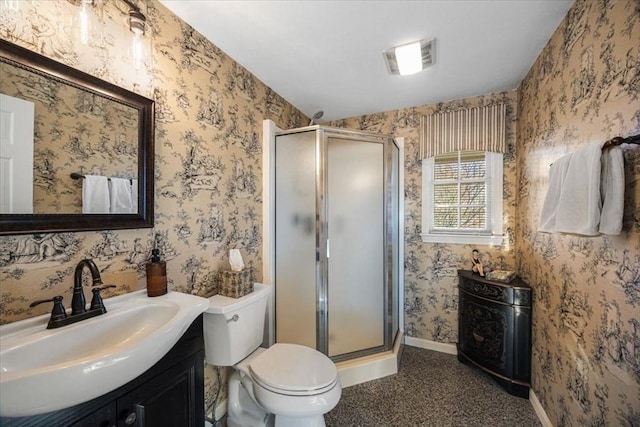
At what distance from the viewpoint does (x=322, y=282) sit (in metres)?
2.00

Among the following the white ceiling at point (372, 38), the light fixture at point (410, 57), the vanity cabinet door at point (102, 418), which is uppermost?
the white ceiling at point (372, 38)

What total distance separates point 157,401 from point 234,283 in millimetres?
643

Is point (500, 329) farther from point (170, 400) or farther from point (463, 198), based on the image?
point (170, 400)

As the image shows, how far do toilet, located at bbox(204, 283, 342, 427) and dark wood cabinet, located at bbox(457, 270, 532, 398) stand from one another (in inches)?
53.3

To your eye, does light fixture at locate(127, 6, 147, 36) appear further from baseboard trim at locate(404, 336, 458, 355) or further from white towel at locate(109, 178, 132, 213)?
baseboard trim at locate(404, 336, 458, 355)

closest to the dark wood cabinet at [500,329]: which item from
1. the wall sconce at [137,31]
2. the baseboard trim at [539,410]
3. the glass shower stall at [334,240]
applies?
the baseboard trim at [539,410]

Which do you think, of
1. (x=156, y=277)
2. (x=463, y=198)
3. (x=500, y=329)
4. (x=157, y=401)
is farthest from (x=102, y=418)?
(x=463, y=198)

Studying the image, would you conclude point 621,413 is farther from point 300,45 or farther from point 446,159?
point 300,45

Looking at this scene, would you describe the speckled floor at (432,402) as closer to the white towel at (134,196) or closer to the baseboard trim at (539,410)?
the baseboard trim at (539,410)

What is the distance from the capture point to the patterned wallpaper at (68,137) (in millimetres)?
911

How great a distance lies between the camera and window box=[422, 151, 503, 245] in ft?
7.54

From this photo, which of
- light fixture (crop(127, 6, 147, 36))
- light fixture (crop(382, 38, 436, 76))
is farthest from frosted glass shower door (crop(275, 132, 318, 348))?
light fixture (crop(127, 6, 147, 36))

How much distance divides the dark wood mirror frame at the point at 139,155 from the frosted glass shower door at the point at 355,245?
1191mm

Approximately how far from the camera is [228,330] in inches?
A: 53.2
